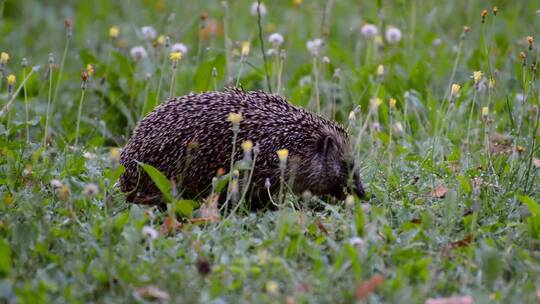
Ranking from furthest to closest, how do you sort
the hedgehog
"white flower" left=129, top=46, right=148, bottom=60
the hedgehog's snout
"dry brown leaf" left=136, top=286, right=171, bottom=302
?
"white flower" left=129, top=46, right=148, bottom=60, the hedgehog's snout, the hedgehog, "dry brown leaf" left=136, top=286, right=171, bottom=302

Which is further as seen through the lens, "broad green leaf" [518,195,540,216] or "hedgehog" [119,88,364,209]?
"hedgehog" [119,88,364,209]

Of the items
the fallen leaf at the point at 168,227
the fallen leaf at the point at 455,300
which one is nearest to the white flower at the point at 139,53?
the fallen leaf at the point at 168,227

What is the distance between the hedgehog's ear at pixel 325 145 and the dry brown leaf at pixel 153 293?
7.07 ft

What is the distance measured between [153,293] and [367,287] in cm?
102

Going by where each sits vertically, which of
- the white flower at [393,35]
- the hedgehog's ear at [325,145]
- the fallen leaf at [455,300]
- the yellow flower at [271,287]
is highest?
the white flower at [393,35]

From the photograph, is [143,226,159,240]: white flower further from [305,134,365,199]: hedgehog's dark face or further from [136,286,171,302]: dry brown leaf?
[305,134,365,199]: hedgehog's dark face

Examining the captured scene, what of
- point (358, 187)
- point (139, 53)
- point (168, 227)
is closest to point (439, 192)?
point (358, 187)

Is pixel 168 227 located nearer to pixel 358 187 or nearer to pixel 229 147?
pixel 229 147

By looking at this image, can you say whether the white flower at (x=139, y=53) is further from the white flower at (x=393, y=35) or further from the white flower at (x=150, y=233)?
the white flower at (x=150, y=233)

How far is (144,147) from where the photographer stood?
19.6ft

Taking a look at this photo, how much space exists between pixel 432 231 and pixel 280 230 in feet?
2.95

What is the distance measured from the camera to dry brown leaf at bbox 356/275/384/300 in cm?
422

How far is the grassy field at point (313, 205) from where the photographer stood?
4.51 meters

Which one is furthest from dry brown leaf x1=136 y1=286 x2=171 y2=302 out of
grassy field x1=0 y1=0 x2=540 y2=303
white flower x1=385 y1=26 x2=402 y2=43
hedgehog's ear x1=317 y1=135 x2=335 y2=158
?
white flower x1=385 y1=26 x2=402 y2=43
